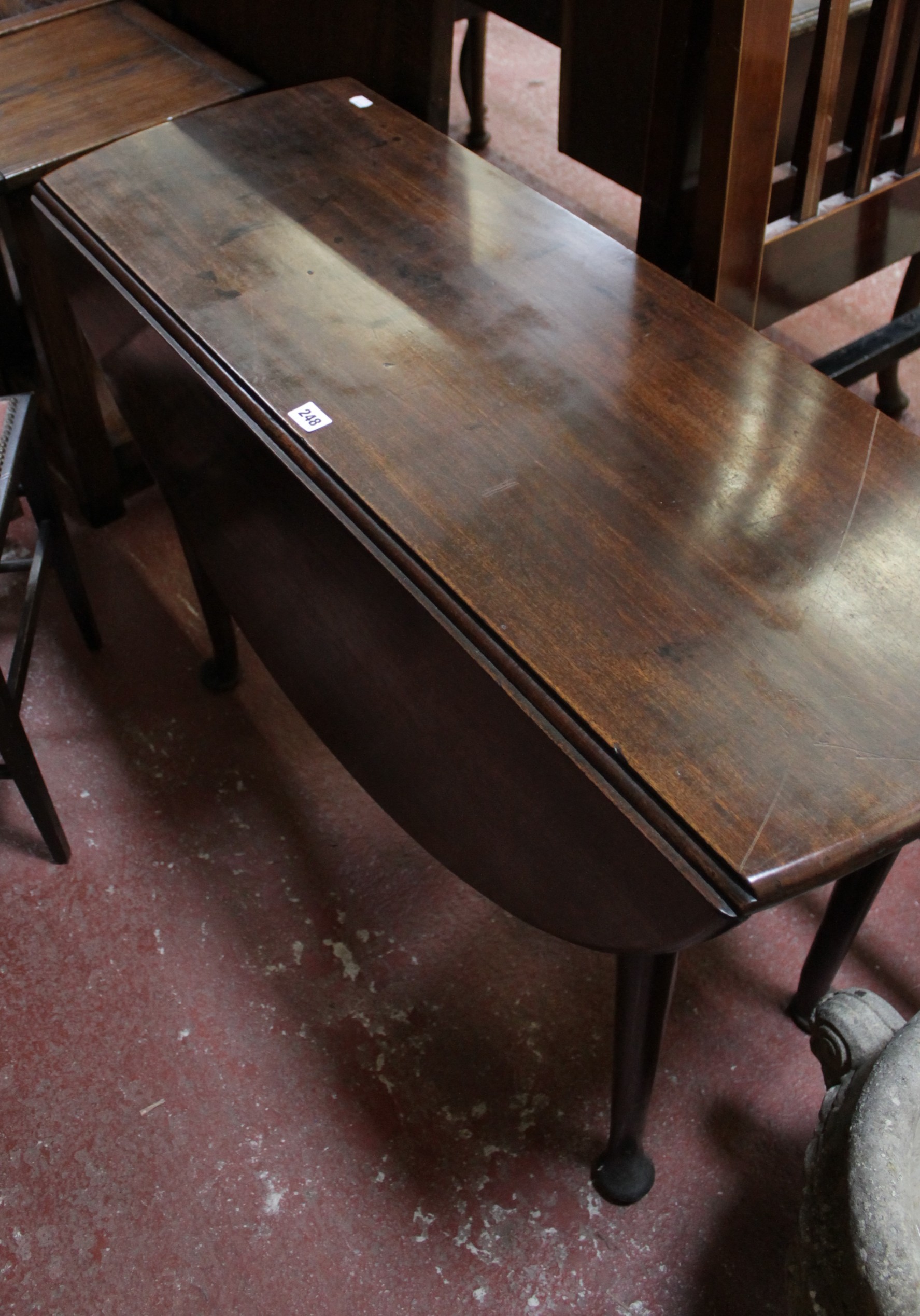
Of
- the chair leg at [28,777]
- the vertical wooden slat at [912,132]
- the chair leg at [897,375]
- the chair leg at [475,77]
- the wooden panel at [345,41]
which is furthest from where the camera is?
the chair leg at [475,77]

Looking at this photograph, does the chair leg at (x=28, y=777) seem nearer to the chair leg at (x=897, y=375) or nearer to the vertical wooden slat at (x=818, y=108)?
the vertical wooden slat at (x=818, y=108)

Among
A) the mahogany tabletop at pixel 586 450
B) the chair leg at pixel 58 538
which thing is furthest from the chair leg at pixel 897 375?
the chair leg at pixel 58 538

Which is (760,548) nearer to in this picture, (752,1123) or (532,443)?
(532,443)

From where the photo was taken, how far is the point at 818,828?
0.77 m

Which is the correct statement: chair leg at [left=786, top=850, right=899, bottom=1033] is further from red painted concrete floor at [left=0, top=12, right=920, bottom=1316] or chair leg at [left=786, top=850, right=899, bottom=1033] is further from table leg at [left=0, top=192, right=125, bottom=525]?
table leg at [left=0, top=192, right=125, bottom=525]

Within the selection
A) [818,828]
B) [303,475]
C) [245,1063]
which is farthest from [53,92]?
[818,828]

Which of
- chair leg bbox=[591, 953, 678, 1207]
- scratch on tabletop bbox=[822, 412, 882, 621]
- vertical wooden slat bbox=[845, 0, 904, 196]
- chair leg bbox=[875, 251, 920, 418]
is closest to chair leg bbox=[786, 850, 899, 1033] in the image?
chair leg bbox=[591, 953, 678, 1207]

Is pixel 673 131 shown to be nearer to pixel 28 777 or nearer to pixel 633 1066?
pixel 633 1066

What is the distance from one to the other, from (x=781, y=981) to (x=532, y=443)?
83 centimetres

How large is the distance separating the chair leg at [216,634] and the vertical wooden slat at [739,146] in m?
0.78

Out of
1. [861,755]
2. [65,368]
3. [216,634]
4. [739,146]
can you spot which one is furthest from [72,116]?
[861,755]

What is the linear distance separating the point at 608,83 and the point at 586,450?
63 centimetres

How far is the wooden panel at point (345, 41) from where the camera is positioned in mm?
1515

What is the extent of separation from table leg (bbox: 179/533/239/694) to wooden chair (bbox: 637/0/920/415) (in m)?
0.75
